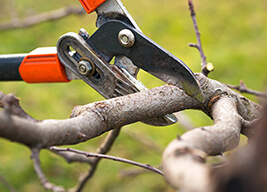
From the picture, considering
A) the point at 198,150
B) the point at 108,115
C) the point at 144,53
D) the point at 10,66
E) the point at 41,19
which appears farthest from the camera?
the point at 41,19

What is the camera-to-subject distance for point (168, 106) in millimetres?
1140

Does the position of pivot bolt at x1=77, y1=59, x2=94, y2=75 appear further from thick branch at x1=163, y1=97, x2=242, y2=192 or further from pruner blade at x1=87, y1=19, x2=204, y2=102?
thick branch at x1=163, y1=97, x2=242, y2=192

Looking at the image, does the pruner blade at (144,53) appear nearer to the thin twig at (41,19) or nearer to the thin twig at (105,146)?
the thin twig at (105,146)

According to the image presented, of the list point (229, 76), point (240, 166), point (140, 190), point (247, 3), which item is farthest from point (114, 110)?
point (247, 3)

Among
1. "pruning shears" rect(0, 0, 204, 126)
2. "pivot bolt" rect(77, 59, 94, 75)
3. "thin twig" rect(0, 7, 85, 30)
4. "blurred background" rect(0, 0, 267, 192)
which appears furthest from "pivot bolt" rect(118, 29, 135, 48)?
"thin twig" rect(0, 7, 85, 30)

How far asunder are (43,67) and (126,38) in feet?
1.30

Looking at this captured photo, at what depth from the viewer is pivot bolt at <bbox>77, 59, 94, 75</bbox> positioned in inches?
49.3

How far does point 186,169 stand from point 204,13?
15.5ft

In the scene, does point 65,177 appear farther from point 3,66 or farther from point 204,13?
point 204,13

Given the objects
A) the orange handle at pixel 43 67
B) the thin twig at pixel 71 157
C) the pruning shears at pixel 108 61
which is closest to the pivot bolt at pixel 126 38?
the pruning shears at pixel 108 61

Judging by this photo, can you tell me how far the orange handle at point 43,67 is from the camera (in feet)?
4.37

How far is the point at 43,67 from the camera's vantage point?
1.34m

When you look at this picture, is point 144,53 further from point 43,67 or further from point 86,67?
point 43,67

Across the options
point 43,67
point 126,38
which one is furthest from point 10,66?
point 126,38
